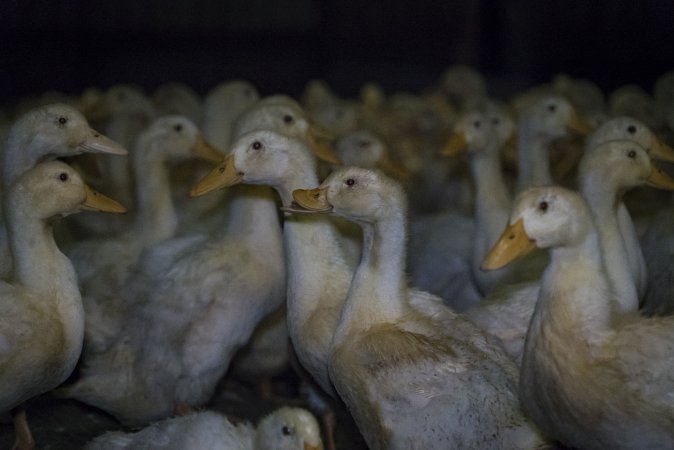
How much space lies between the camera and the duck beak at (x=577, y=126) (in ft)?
23.8

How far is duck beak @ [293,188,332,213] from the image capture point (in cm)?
516

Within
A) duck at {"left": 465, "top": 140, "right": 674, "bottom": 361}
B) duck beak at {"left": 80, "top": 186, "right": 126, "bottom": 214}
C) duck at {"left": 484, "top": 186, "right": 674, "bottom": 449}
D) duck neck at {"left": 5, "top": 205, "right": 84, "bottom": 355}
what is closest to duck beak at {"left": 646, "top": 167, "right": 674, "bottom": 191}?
duck at {"left": 465, "top": 140, "right": 674, "bottom": 361}

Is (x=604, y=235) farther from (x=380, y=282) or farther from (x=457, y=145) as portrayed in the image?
(x=457, y=145)

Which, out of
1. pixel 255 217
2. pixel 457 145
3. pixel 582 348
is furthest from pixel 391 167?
pixel 582 348

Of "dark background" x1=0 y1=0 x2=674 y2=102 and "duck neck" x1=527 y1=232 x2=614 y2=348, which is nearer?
"duck neck" x1=527 y1=232 x2=614 y2=348

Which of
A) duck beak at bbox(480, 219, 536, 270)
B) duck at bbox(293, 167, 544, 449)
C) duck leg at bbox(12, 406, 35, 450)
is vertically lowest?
duck leg at bbox(12, 406, 35, 450)

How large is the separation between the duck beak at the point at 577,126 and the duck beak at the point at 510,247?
263 centimetres

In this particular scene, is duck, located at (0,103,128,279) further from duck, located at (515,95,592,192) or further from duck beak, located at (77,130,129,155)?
duck, located at (515,95,592,192)

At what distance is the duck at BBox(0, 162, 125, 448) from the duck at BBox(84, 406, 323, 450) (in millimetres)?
394

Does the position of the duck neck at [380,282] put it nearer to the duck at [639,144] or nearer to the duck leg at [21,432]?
the duck at [639,144]

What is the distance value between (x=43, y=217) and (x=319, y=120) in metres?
3.23

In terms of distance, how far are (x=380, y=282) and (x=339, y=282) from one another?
529 millimetres

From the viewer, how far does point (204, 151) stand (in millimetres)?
6867

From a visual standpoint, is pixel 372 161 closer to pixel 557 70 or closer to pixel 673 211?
pixel 673 211
